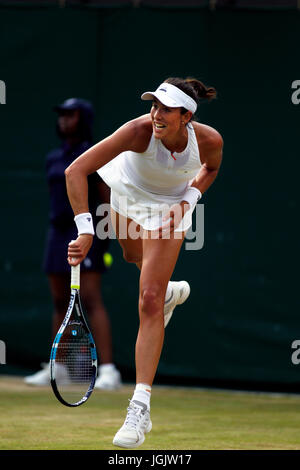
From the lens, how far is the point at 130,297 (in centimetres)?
671

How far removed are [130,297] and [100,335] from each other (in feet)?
1.50

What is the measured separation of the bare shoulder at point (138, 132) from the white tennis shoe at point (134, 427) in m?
1.06

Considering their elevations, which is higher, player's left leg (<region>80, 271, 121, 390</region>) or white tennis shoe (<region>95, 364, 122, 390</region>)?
player's left leg (<region>80, 271, 121, 390</region>)

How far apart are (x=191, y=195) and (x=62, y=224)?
6.61 feet

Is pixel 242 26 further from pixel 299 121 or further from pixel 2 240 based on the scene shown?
pixel 2 240

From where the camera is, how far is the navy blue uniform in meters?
6.42

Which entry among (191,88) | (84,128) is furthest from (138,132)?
(84,128)

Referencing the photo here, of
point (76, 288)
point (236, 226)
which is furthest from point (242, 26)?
point (76, 288)

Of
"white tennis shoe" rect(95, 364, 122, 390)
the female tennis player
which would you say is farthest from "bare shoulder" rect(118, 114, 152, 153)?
"white tennis shoe" rect(95, 364, 122, 390)

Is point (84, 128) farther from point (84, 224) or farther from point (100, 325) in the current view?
point (84, 224)

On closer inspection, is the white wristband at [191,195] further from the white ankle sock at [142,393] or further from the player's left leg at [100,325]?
the player's left leg at [100,325]

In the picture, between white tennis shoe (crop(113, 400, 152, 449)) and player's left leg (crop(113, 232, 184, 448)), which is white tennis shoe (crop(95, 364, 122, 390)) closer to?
player's left leg (crop(113, 232, 184, 448))

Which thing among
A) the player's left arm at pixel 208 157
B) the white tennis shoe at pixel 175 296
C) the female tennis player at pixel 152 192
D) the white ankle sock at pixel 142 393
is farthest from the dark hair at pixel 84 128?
the white ankle sock at pixel 142 393
